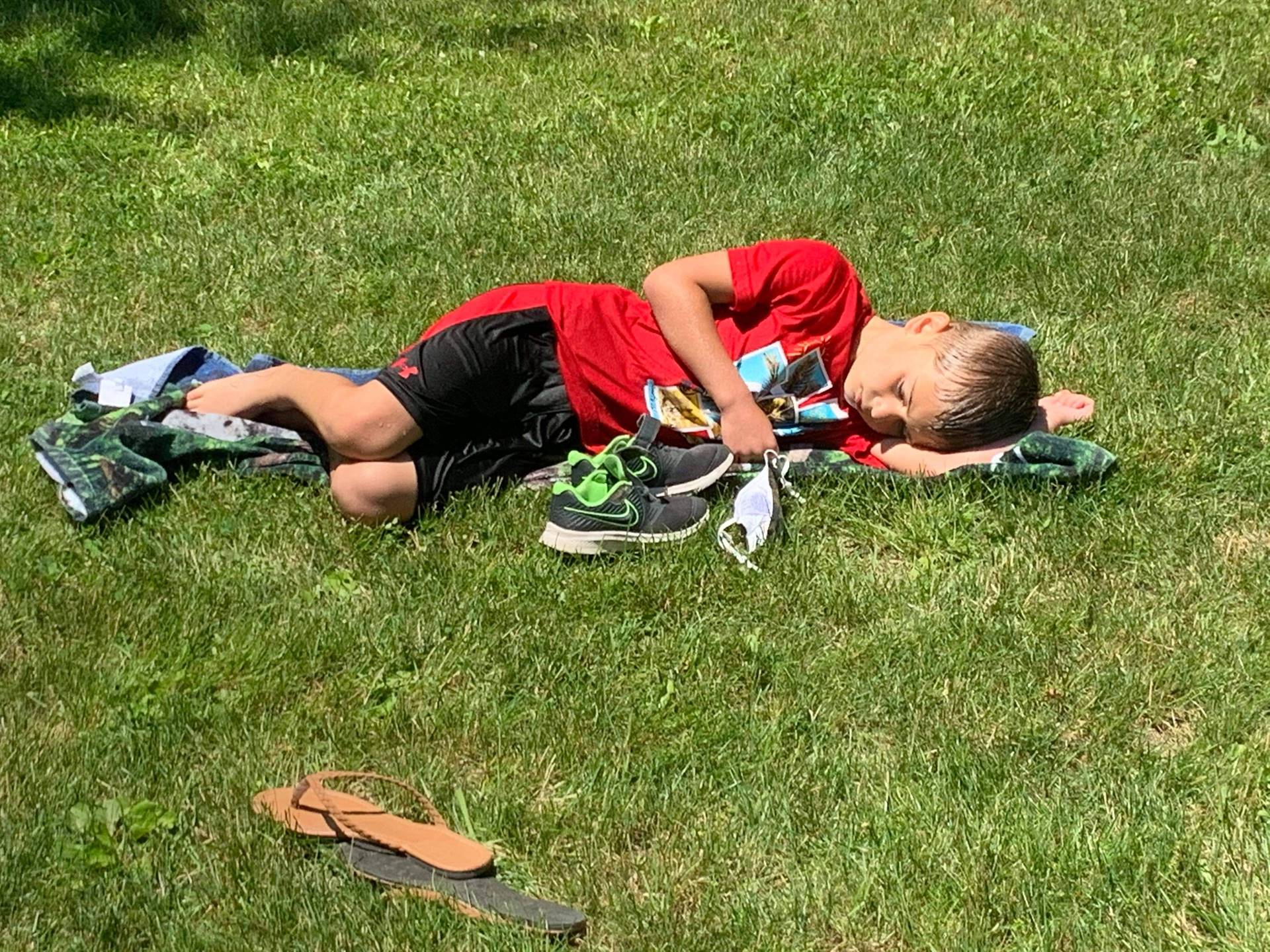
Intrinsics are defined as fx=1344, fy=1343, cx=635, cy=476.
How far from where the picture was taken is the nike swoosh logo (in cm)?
391

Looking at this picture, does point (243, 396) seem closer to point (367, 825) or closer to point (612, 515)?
point (612, 515)

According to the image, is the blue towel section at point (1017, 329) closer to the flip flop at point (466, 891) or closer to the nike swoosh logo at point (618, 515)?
the nike swoosh logo at point (618, 515)

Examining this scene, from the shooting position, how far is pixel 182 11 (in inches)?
328

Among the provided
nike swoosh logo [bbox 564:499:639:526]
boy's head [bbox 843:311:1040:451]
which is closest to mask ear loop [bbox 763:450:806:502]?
boy's head [bbox 843:311:1040:451]

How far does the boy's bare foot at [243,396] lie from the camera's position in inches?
173

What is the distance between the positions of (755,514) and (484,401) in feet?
3.09

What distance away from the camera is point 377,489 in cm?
403

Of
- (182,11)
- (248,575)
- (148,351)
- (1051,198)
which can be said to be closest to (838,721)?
(248,575)

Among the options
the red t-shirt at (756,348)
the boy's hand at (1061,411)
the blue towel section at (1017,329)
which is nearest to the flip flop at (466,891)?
the red t-shirt at (756,348)

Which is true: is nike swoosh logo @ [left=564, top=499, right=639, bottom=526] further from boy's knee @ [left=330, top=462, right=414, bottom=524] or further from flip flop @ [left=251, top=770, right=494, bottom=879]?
flip flop @ [left=251, top=770, right=494, bottom=879]

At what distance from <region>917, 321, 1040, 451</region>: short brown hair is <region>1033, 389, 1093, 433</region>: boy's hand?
248 millimetres

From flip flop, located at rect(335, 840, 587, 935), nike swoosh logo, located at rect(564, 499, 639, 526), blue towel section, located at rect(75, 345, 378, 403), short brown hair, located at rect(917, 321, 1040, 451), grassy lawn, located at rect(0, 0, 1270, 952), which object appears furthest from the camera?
blue towel section, located at rect(75, 345, 378, 403)

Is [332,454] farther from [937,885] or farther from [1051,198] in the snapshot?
[1051,198]

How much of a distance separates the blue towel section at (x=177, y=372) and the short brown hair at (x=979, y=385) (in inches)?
73.6
